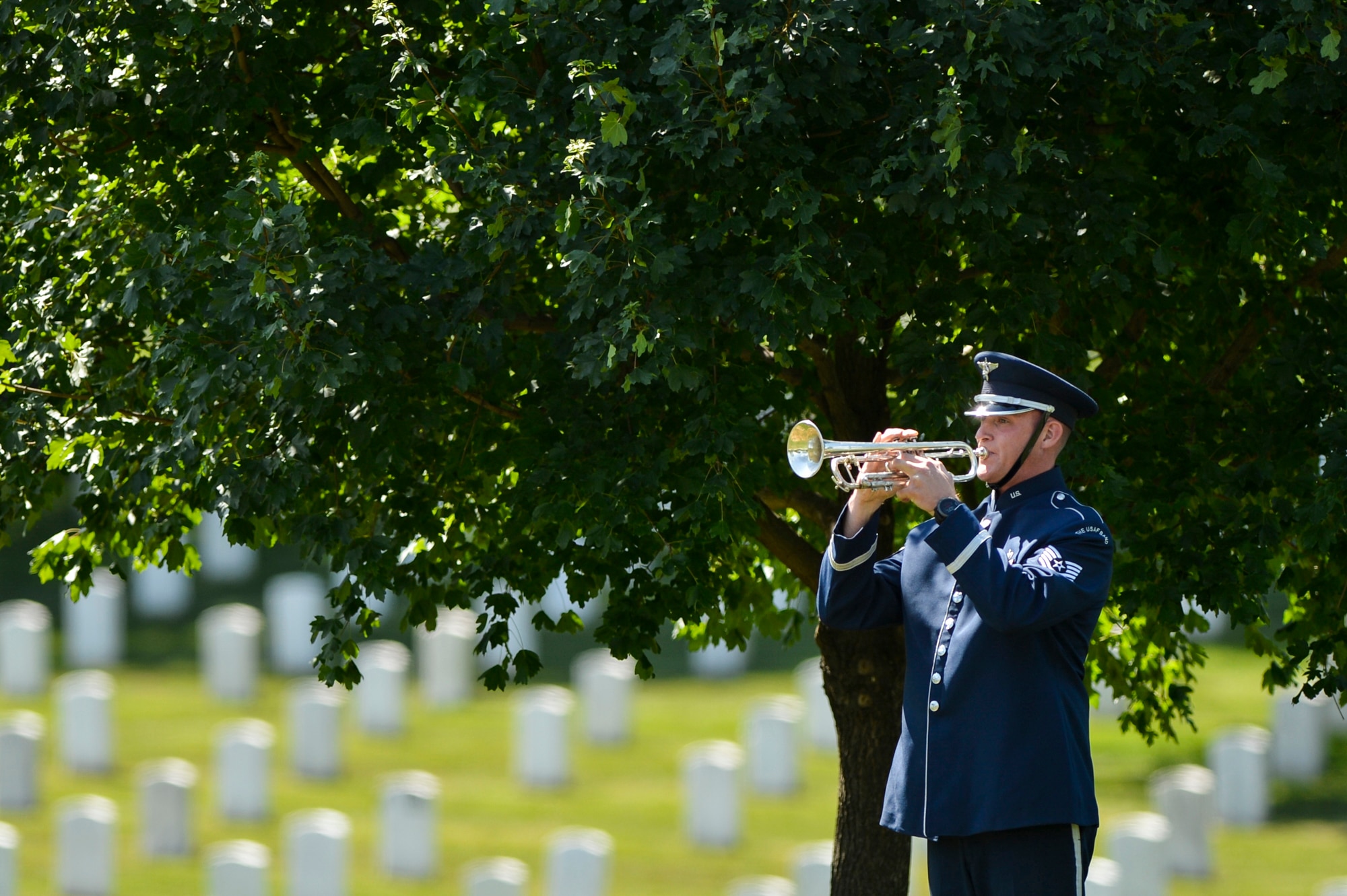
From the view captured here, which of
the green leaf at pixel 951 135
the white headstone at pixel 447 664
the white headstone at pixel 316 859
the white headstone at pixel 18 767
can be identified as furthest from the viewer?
the white headstone at pixel 447 664

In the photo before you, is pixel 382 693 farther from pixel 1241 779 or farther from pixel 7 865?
pixel 1241 779

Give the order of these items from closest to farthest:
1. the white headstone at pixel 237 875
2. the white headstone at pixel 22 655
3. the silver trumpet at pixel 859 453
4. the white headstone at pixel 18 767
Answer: the silver trumpet at pixel 859 453 < the white headstone at pixel 237 875 < the white headstone at pixel 18 767 < the white headstone at pixel 22 655

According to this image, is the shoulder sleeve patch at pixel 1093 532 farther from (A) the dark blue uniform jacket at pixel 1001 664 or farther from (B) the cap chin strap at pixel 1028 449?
(B) the cap chin strap at pixel 1028 449

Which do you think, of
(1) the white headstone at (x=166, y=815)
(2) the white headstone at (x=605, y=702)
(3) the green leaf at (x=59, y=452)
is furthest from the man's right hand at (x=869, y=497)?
(2) the white headstone at (x=605, y=702)

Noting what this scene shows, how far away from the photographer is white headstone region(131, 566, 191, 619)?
23781 millimetres

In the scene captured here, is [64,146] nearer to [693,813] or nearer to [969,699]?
[969,699]

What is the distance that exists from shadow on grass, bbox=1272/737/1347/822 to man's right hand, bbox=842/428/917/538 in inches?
475

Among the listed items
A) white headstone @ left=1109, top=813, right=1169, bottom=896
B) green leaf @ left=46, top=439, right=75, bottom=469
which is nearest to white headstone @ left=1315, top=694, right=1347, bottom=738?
white headstone @ left=1109, top=813, right=1169, bottom=896

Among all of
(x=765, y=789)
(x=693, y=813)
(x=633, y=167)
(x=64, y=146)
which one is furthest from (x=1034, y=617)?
(x=765, y=789)

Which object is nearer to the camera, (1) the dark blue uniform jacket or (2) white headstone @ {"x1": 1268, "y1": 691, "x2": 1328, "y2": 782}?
(1) the dark blue uniform jacket

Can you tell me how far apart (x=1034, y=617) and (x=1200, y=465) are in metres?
2.22

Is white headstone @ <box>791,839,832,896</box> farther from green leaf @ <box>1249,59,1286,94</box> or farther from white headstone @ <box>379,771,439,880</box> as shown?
green leaf @ <box>1249,59,1286,94</box>

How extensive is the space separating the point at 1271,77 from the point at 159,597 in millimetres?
21153

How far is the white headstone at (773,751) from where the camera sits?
1560 cm
